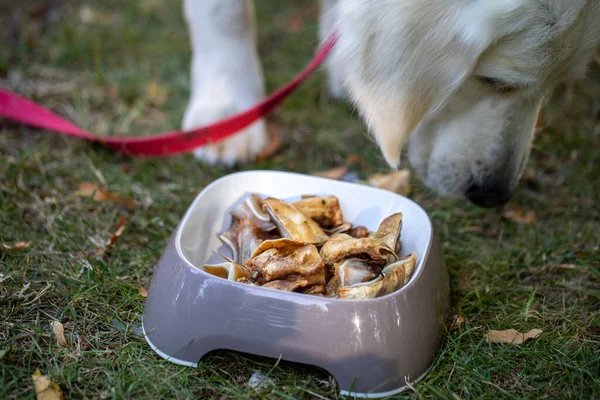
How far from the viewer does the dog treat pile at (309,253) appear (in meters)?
1.09

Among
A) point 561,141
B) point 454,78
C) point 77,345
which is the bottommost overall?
point 561,141

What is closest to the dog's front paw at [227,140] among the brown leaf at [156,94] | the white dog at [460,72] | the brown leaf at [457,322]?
the brown leaf at [156,94]

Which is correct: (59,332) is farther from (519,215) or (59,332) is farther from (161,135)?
(519,215)

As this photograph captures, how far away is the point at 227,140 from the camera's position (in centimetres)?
180

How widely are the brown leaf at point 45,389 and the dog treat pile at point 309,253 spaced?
307mm

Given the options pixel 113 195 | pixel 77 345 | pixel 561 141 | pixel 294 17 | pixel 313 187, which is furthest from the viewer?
pixel 294 17

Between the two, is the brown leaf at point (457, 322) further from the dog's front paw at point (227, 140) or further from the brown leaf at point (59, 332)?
the dog's front paw at point (227, 140)

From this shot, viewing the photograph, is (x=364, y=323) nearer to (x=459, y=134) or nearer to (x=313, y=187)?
(x=313, y=187)

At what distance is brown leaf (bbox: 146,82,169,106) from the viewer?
2152 millimetres

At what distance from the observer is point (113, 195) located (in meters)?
1.58

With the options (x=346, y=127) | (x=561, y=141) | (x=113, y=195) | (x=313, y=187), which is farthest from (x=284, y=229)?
(x=561, y=141)

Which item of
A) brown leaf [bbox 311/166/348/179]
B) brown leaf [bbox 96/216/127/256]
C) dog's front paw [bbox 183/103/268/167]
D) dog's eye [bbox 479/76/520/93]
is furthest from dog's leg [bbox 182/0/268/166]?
dog's eye [bbox 479/76/520/93]

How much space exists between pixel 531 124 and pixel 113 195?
3.35ft

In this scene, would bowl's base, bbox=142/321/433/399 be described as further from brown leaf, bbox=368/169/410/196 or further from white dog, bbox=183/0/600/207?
brown leaf, bbox=368/169/410/196
